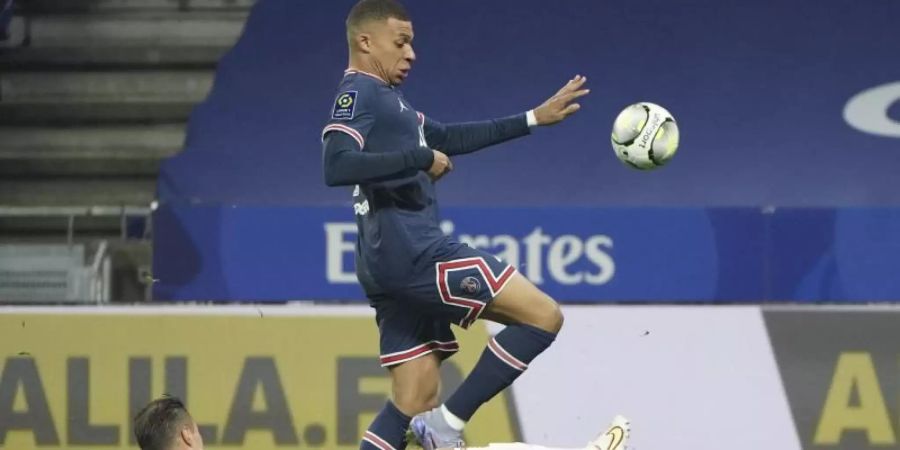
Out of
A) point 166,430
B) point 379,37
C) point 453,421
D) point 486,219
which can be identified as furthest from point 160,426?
point 486,219

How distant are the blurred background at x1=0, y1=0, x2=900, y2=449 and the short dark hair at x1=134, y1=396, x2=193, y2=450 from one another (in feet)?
8.29

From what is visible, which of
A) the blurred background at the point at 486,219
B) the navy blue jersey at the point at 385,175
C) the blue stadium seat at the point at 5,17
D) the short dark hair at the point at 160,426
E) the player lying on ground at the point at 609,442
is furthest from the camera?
the blue stadium seat at the point at 5,17

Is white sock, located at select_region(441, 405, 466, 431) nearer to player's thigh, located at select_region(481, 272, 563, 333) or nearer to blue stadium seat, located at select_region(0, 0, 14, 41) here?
player's thigh, located at select_region(481, 272, 563, 333)

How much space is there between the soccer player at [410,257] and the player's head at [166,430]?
0.92 meters

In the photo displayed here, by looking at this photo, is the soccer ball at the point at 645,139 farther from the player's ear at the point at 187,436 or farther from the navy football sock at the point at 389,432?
the player's ear at the point at 187,436

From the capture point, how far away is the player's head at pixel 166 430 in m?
4.08

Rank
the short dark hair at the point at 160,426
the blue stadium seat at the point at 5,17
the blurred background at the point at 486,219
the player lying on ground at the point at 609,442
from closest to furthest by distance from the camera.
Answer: the short dark hair at the point at 160,426
the player lying on ground at the point at 609,442
the blurred background at the point at 486,219
the blue stadium seat at the point at 5,17

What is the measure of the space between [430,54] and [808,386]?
3.50 meters

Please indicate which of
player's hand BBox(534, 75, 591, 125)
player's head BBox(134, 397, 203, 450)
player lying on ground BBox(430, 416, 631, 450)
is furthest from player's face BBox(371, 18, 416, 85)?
player's head BBox(134, 397, 203, 450)

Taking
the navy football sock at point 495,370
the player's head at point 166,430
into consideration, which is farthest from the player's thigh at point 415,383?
the player's head at point 166,430

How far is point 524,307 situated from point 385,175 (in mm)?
619

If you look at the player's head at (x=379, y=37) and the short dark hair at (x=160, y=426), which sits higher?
the player's head at (x=379, y=37)

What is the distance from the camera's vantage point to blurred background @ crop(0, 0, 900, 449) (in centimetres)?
661

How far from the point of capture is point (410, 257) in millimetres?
4812
